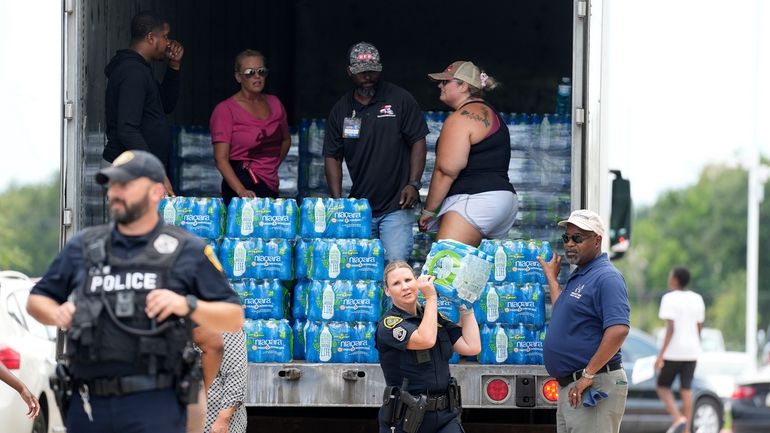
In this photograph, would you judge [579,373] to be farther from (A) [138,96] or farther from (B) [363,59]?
(A) [138,96]

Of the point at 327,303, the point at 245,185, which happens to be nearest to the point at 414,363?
the point at 327,303

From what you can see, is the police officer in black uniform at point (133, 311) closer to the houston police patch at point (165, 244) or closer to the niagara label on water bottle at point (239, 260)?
the houston police patch at point (165, 244)

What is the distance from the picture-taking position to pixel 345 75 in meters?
11.0

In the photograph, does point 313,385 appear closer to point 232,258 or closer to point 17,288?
point 232,258

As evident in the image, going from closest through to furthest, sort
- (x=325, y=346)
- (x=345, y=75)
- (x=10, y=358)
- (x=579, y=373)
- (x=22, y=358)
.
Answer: (x=579, y=373)
(x=325, y=346)
(x=10, y=358)
(x=22, y=358)
(x=345, y=75)

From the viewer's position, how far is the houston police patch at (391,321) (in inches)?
279

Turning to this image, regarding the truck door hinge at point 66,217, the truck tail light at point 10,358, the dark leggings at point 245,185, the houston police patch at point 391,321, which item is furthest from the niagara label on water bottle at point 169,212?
the truck tail light at point 10,358

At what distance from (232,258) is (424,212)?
1.26 meters

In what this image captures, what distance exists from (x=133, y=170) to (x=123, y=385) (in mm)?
791

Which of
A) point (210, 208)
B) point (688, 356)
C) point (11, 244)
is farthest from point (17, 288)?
point (11, 244)

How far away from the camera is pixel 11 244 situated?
62.6 m

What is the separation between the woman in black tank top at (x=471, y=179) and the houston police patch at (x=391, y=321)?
4.39 ft

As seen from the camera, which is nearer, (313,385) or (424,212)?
(313,385)

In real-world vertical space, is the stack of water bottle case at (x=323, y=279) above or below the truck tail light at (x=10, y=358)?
above
